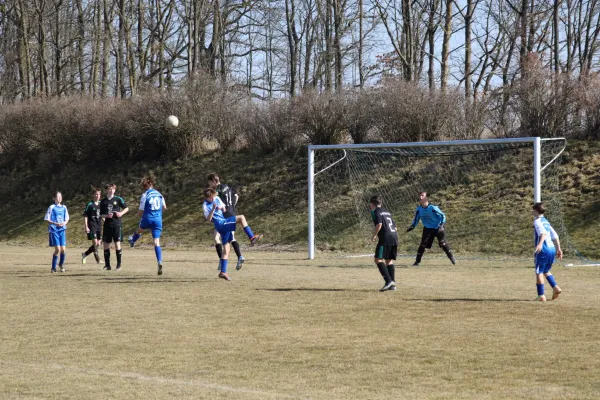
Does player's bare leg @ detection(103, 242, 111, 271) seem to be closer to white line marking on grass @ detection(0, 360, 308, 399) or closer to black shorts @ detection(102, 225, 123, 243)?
black shorts @ detection(102, 225, 123, 243)

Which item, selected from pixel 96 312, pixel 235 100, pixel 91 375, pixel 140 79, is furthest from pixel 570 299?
pixel 140 79

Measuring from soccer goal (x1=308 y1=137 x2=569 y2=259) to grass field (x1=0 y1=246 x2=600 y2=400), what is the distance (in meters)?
7.96

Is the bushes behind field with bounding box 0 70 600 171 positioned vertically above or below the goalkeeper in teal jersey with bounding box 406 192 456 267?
above

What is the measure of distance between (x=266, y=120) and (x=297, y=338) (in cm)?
2682

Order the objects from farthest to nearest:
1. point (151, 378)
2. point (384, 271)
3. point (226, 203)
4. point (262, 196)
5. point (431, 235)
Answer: point (262, 196) → point (431, 235) → point (226, 203) → point (384, 271) → point (151, 378)

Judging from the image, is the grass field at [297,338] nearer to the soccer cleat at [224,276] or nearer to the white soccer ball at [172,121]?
the soccer cleat at [224,276]

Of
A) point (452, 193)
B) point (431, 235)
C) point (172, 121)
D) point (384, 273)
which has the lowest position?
point (384, 273)

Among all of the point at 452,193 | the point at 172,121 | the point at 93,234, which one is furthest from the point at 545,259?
the point at 172,121

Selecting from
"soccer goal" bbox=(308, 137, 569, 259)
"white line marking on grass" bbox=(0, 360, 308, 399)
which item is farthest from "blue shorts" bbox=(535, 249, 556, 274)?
"soccer goal" bbox=(308, 137, 569, 259)

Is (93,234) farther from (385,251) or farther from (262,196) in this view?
(262,196)

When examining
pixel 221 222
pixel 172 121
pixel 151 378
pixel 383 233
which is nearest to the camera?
pixel 151 378

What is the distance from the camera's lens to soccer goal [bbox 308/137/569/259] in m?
24.7

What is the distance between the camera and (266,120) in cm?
3603

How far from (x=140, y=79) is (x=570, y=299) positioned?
34.7 metres
